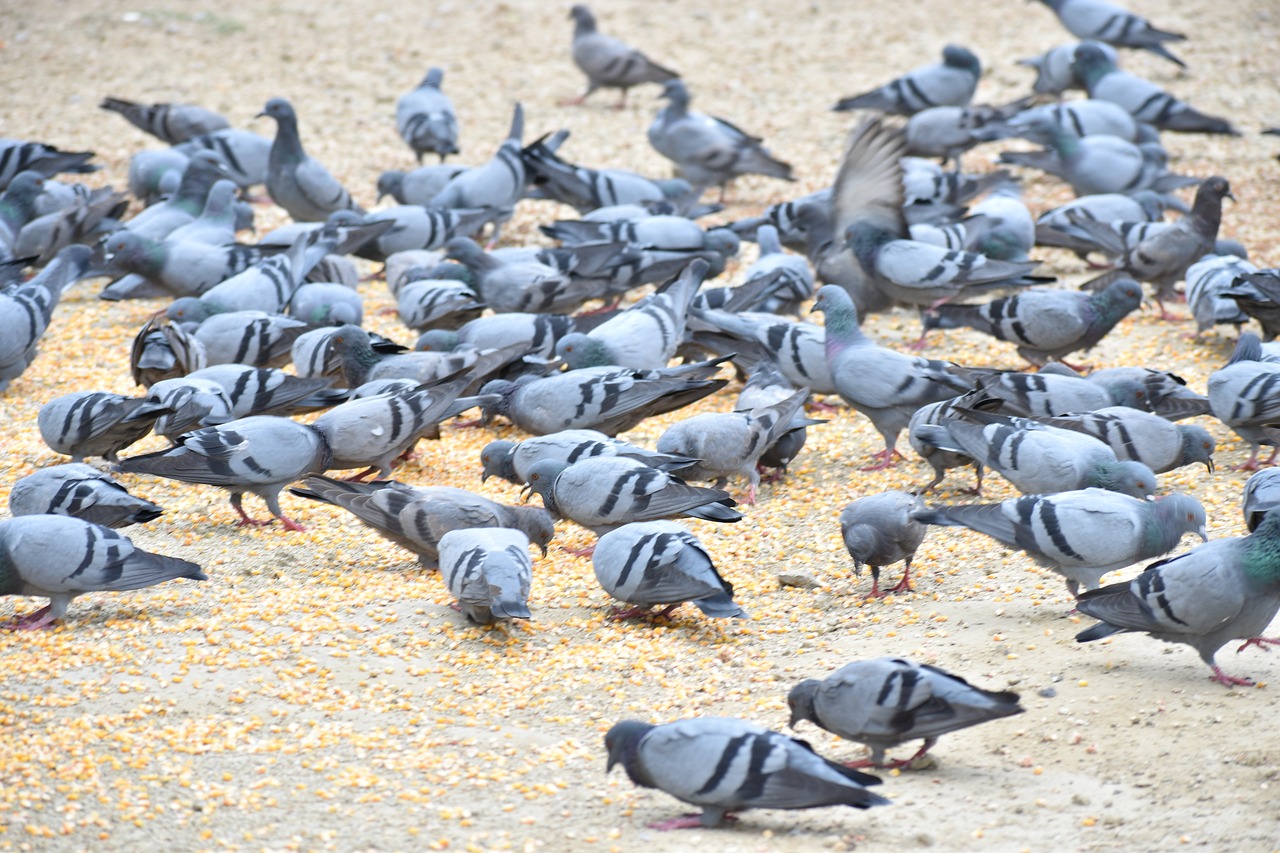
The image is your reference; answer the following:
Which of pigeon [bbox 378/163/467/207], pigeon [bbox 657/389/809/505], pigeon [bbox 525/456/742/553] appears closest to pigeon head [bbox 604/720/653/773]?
pigeon [bbox 525/456/742/553]

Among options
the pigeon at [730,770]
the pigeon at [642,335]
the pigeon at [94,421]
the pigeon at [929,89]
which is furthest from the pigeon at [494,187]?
the pigeon at [730,770]

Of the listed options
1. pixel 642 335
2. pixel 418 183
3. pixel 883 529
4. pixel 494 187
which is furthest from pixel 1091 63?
pixel 883 529

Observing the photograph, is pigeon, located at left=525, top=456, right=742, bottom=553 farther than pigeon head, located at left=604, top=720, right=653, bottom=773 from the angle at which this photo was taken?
Yes

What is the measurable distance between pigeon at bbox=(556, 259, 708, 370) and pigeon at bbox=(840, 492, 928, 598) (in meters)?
2.74

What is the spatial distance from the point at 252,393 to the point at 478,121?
8824 mm

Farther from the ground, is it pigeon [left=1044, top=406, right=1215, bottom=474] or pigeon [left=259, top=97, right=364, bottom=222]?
pigeon [left=1044, top=406, right=1215, bottom=474]

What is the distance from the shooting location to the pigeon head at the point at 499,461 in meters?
6.93

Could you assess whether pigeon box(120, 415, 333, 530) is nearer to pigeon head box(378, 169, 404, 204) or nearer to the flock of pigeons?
the flock of pigeons

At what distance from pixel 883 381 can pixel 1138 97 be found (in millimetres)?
8495

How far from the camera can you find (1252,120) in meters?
14.6

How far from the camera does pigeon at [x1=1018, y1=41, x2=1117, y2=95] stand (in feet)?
48.8

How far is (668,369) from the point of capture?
7844 millimetres

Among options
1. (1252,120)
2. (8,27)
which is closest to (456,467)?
(1252,120)

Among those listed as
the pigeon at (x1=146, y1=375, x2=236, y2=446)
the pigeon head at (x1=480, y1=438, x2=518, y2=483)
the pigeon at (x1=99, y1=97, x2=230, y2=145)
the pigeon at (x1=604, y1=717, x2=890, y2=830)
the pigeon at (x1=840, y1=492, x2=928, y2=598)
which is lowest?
the pigeon at (x1=99, y1=97, x2=230, y2=145)
